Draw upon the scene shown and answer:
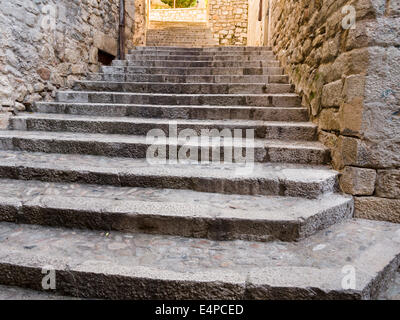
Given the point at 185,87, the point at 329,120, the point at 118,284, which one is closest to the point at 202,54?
the point at 185,87

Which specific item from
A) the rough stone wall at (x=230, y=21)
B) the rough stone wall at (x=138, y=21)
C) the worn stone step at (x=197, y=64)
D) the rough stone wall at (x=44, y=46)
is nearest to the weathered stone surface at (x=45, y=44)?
the rough stone wall at (x=44, y=46)

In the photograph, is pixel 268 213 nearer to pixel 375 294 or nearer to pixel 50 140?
pixel 375 294

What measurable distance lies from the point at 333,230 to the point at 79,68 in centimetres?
450

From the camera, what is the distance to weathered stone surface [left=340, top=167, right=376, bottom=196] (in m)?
2.06

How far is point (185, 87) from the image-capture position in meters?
4.11

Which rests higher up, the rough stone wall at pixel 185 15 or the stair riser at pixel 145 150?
the rough stone wall at pixel 185 15

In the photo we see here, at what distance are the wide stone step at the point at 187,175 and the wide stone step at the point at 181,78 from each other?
85.9 inches

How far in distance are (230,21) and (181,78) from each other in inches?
371

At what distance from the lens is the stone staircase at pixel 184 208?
1443 mm

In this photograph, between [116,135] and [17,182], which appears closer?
[17,182]

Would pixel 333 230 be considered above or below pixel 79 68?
below

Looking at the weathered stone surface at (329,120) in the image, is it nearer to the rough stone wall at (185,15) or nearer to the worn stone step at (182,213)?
the worn stone step at (182,213)
